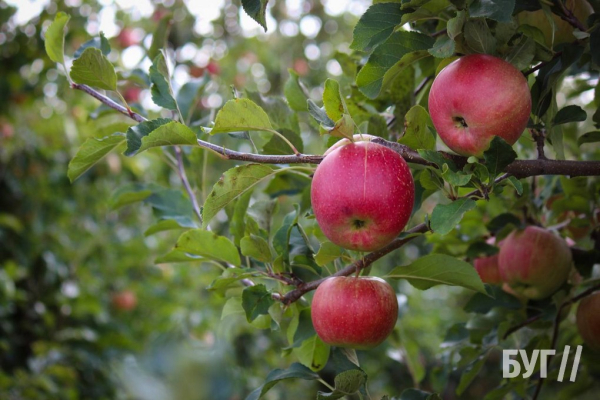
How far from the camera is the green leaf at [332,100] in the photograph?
0.76 m

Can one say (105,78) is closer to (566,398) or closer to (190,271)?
(566,398)

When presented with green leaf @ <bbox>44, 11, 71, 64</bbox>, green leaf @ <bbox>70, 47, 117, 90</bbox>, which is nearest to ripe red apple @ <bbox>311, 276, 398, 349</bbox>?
green leaf @ <bbox>70, 47, 117, 90</bbox>

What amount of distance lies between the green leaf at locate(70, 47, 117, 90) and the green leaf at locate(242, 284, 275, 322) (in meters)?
0.39

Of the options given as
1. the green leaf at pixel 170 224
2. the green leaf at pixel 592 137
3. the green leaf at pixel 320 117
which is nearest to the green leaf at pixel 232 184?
the green leaf at pixel 320 117

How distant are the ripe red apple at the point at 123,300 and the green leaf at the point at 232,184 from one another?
8.77 ft

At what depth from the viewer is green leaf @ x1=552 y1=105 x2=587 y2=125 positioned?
35.0 inches

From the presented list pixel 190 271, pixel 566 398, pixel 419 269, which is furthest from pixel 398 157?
pixel 190 271

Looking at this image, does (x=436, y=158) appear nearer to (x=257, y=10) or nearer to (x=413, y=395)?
(x=257, y=10)

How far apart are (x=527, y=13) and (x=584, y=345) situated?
28.3 inches

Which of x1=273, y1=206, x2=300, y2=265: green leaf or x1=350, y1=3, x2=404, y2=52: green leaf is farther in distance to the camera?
x1=273, y1=206, x2=300, y2=265: green leaf

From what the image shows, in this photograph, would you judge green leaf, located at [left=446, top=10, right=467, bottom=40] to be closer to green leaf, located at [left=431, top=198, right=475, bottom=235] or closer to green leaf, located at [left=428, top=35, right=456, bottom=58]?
green leaf, located at [left=428, top=35, right=456, bottom=58]

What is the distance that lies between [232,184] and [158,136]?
12 centimetres

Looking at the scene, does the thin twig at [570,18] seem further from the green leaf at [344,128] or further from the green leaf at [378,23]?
the green leaf at [344,128]

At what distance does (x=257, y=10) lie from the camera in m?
0.78
